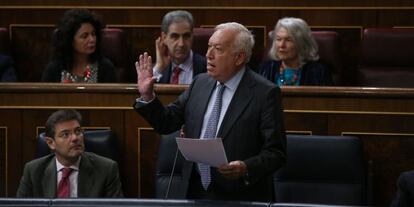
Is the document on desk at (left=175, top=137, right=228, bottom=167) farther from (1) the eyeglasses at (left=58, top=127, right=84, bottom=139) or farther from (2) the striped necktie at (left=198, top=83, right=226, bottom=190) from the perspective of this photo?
(1) the eyeglasses at (left=58, top=127, right=84, bottom=139)

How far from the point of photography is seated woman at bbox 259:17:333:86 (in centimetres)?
407

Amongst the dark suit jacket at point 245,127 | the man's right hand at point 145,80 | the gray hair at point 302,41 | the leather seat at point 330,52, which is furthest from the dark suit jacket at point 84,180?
the leather seat at point 330,52

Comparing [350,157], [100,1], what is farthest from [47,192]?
[100,1]

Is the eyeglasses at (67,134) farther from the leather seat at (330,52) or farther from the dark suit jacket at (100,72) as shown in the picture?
the leather seat at (330,52)

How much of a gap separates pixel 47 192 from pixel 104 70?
910 mm

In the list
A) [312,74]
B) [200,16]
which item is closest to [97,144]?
[312,74]

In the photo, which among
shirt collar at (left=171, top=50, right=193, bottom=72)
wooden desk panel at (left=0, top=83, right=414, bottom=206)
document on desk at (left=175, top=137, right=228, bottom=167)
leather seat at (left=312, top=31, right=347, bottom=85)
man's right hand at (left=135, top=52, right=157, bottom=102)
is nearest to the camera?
document on desk at (left=175, top=137, right=228, bottom=167)

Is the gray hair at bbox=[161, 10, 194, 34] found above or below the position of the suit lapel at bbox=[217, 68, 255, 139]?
above

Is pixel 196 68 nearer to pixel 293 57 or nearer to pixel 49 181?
pixel 293 57

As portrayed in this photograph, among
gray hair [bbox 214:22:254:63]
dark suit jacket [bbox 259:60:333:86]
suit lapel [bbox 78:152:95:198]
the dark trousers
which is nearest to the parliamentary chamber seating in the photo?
suit lapel [bbox 78:152:95:198]

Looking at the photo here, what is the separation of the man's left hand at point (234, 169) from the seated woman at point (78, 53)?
1.53 m

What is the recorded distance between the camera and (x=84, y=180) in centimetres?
345

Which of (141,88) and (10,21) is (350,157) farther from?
(10,21)

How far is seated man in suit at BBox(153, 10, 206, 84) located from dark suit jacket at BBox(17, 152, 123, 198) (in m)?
0.78
